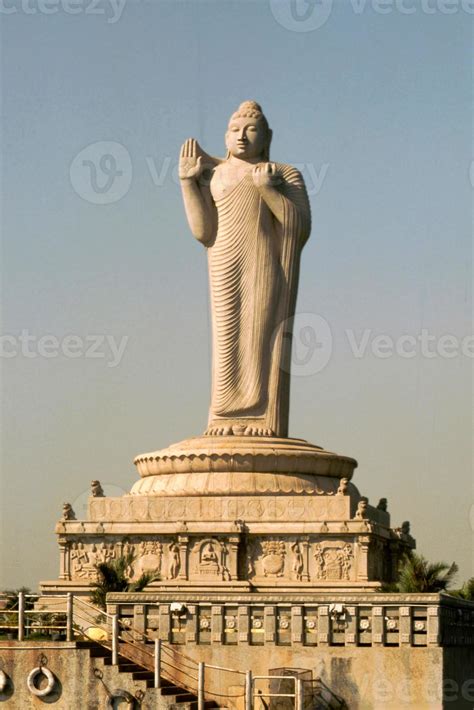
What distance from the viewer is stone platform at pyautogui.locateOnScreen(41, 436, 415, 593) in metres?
33.3

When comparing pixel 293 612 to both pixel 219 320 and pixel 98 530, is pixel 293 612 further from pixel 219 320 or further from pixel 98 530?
pixel 219 320

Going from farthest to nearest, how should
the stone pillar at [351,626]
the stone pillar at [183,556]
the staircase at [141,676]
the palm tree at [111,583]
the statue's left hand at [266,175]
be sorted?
1. the statue's left hand at [266,175]
2. the stone pillar at [183,556]
3. the palm tree at [111,583]
4. the stone pillar at [351,626]
5. the staircase at [141,676]

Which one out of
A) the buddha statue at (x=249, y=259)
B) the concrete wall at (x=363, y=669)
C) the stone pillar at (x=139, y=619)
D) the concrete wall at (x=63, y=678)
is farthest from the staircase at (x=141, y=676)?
the buddha statue at (x=249, y=259)

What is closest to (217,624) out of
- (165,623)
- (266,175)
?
(165,623)

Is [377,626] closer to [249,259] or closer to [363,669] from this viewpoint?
[363,669]

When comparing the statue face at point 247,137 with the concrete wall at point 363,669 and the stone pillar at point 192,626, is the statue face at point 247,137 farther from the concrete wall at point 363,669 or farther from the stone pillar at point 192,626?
the concrete wall at point 363,669

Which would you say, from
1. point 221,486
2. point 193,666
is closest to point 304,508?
point 221,486

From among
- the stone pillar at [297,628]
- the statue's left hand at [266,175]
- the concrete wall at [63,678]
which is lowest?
the concrete wall at [63,678]

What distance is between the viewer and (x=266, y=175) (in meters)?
37.2

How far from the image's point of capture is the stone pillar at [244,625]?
25.2m

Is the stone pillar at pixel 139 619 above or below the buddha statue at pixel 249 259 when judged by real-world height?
below

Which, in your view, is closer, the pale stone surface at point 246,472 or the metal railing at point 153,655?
the metal railing at point 153,655

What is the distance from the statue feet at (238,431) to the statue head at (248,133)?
5.94 metres

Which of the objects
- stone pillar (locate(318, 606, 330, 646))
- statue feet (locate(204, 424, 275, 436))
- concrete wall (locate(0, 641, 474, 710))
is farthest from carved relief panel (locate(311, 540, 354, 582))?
stone pillar (locate(318, 606, 330, 646))
